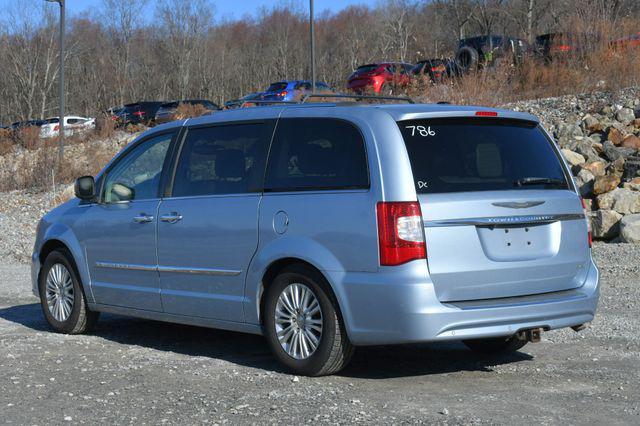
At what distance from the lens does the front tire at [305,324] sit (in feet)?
21.6

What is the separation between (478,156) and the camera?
21.8 feet

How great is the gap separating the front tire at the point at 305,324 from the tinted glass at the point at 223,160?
2.55ft

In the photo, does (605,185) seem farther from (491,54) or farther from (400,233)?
(491,54)

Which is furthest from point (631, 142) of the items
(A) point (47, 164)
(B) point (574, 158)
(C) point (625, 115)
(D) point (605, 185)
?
(A) point (47, 164)

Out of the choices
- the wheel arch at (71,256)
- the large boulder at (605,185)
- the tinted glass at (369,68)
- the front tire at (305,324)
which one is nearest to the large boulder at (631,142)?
the large boulder at (605,185)

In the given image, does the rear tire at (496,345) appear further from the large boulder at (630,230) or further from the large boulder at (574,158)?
the large boulder at (574,158)

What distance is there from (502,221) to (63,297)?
13.8 ft

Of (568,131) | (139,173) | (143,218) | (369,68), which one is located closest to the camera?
(143,218)

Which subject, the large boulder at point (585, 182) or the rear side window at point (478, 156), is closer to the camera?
the rear side window at point (478, 156)

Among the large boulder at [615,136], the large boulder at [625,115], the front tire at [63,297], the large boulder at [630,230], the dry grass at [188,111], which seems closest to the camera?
the front tire at [63,297]

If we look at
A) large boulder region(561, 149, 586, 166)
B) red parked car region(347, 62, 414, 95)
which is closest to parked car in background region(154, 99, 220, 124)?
red parked car region(347, 62, 414, 95)

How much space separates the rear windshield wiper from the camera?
265 inches

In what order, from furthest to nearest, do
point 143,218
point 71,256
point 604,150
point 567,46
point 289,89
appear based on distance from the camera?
point 289,89, point 567,46, point 604,150, point 71,256, point 143,218

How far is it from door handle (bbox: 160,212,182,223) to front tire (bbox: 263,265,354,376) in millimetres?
1066
